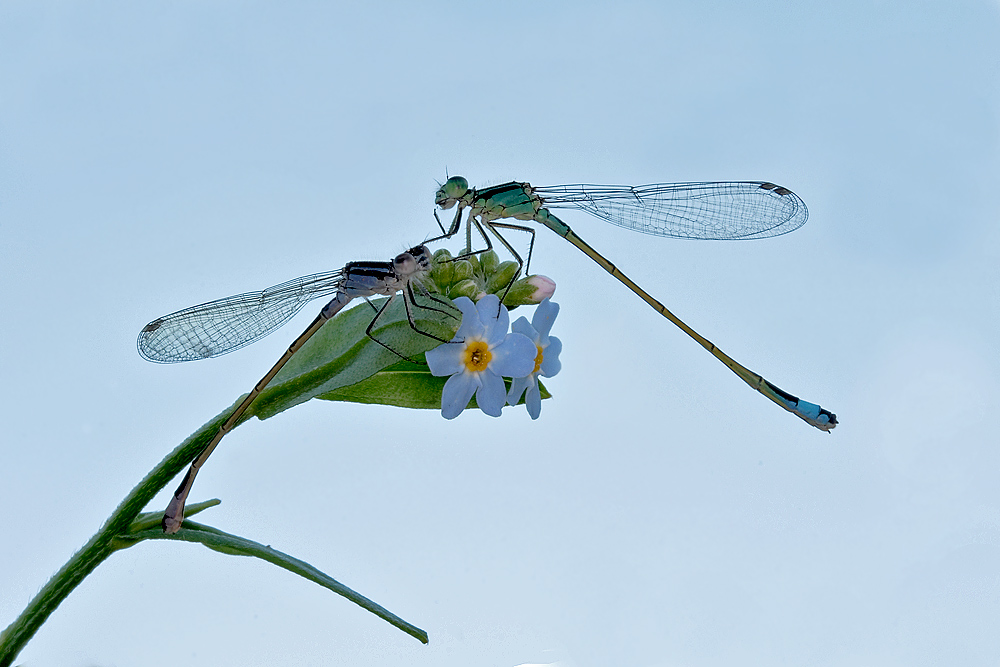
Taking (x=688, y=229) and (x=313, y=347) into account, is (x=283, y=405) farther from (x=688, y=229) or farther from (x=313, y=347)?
(x=688, y=229)

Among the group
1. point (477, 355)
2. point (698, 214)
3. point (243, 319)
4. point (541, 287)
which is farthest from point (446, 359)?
point (698, 214)

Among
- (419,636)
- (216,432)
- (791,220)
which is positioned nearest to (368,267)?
(216,432)

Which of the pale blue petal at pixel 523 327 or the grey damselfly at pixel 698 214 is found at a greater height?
the grey damselfly at pixel 698 214

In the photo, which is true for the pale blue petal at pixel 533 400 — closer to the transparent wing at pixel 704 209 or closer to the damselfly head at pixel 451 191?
the damselfly head at pixel 451 191

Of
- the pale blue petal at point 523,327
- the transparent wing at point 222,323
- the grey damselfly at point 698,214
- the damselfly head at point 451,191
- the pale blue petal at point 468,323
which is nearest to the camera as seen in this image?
the pale blue petal at point 468,323

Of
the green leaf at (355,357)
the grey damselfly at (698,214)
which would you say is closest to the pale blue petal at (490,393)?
the green leaf at (355,357)

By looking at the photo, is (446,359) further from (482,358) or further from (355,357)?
(355,357)

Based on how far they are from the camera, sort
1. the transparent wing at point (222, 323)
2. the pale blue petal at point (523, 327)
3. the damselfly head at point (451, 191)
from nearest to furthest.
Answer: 1. the pale blue petal at point (523, 327)
2. the transparent wing at point (222, 323)
3. the damselfly head at point (451, 191)
